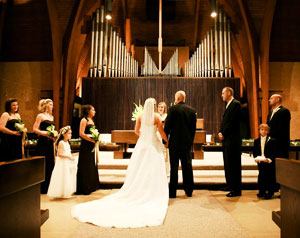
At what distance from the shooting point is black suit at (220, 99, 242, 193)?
411cm

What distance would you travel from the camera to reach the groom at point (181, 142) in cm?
407

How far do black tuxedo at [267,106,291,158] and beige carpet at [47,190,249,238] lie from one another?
139cm

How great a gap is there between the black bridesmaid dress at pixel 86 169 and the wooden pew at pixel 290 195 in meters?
3.16

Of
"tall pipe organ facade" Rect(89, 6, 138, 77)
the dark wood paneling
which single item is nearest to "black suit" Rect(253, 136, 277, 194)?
the dark wood paneling

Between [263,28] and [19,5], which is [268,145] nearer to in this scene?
[263,28]

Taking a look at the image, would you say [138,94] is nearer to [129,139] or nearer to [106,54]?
[106,54]

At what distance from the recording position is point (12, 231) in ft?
4.75

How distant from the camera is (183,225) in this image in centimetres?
278

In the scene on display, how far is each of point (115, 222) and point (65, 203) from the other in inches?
51.3

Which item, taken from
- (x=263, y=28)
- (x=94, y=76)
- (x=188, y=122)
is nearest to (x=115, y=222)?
(x=188, y=122)

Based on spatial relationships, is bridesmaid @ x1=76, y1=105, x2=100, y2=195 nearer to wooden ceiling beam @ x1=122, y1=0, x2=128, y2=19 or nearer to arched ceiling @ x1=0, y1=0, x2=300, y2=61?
arched ceiling @ x1=0, y1=0, x2=300, y2=61

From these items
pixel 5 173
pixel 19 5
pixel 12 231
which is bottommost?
pixel 12 231

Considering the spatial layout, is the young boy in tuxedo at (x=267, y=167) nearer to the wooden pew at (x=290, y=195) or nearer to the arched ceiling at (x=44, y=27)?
the wooden pew at (x=290, y=195)

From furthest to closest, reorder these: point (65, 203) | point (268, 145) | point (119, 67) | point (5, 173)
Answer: point (119, 67)
point (268, 145)
point (65, 203)
point (5, 173)
